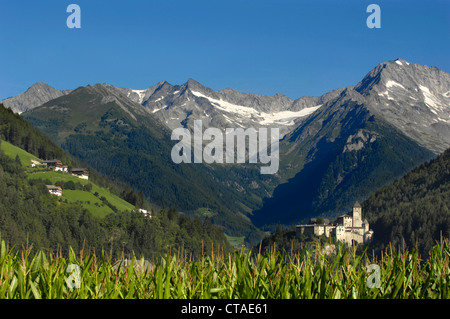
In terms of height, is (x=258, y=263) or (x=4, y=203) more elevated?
(x=4, y=203)

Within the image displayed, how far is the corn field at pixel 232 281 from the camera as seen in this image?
11234 millimetres

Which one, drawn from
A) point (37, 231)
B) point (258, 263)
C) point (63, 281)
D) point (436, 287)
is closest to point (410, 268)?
point (436, 287)

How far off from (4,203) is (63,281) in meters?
189

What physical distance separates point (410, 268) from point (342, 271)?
1562 millimetres

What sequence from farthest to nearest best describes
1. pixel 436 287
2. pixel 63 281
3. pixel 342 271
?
1. pixel 342 271
2. pixel 436 287
3. pixel 63 281

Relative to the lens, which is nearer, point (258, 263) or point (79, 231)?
point (258, 263)

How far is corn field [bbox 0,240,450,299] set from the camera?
1123 cm

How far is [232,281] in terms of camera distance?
12.1m

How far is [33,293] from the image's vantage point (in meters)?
10.8
